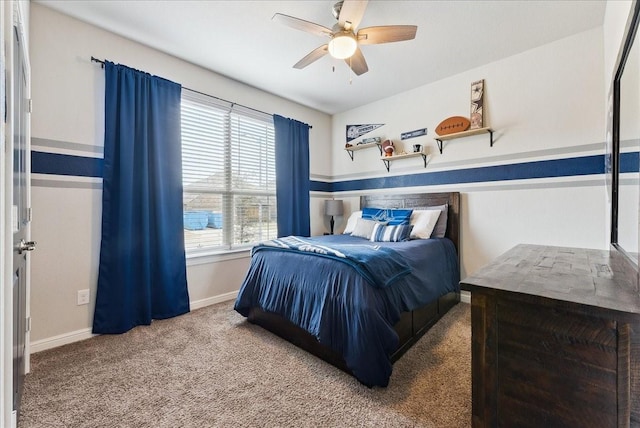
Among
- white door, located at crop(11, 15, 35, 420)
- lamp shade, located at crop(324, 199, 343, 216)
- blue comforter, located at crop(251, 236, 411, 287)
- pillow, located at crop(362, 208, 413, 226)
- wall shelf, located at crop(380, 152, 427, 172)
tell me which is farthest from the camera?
lamp shade, located at crop(324, 199, 343, 216)

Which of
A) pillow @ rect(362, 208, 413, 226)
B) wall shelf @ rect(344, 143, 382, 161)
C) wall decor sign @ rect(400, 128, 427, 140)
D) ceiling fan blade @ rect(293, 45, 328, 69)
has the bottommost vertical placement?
pillow @ rect(362, 208, 413, 226)

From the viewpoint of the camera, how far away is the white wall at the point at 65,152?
82.4 inches

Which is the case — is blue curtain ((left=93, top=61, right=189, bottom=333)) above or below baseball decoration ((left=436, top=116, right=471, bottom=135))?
below

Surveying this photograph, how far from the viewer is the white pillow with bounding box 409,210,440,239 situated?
2.98m

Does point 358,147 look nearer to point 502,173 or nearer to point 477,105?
point 477,105

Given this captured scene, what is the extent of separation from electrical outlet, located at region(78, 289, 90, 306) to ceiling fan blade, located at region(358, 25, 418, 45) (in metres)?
3.04

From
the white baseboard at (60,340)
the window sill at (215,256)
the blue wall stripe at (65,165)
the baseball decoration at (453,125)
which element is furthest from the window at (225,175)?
the baseball decoration at (453,125)

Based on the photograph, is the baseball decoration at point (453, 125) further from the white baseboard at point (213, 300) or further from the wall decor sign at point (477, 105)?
the white baseboard at point (213, 300)

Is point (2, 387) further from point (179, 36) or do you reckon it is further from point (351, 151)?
point (351, 151)

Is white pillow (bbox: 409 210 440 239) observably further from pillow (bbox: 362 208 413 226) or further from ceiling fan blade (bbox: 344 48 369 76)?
ceiling fan blade (bbox: 344 48 369 76)

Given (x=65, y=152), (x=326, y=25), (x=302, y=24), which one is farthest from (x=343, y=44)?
(x=65, y=152)

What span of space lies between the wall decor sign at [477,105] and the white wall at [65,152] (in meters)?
3.51

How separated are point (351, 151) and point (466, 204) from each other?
1.90 m

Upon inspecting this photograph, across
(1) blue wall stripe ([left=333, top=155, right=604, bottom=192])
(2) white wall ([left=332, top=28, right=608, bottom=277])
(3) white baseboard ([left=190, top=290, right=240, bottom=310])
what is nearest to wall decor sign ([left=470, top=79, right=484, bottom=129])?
(2) white wall ([left=332, top=28, right=608, bottom=277])
